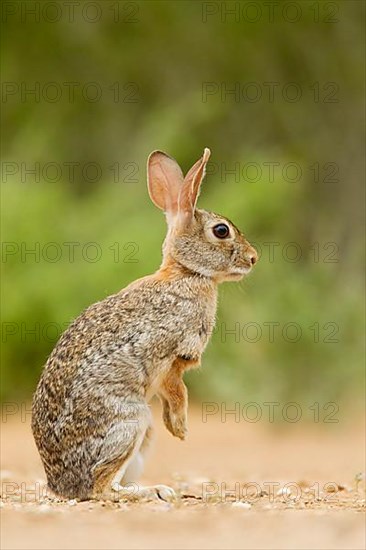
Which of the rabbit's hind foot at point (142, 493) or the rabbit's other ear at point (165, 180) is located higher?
the rabbit's other ear at point (165, 180)

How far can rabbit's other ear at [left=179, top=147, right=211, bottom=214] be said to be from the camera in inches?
276

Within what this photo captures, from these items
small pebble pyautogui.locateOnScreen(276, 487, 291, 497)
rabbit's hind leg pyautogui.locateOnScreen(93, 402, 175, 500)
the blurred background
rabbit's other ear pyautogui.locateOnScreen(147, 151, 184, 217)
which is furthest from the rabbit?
the blurred background

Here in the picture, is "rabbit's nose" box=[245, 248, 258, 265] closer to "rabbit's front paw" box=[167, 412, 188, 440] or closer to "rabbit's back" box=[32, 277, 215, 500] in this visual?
"rabbit's back" box=[32, 277, 215, 500]

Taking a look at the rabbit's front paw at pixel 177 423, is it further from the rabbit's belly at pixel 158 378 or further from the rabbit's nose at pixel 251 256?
the rabbit's nose at pixel 251 256

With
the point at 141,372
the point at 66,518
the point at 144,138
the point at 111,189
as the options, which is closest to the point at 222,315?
the point at 111,189

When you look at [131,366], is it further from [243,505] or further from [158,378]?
[243,505]

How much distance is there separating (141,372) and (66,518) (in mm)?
1127

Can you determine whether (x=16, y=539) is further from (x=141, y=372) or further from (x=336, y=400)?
(x=336, y=400)

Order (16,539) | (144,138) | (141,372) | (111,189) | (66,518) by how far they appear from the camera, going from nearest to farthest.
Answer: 1. (16,539)
2. (66,518)
3. (141,372)
4. (111,189)
5. (144,138)

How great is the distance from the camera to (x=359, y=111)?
18.0 meters

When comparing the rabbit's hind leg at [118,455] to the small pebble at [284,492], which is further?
the small pebble at [284,492]

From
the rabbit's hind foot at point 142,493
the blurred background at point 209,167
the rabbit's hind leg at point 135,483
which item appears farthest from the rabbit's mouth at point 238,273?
the blurred background at point 209,167

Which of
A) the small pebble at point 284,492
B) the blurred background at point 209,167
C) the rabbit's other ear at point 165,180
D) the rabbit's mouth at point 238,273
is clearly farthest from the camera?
the blurred background at point 209,167

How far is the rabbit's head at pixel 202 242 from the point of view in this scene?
7.02m
